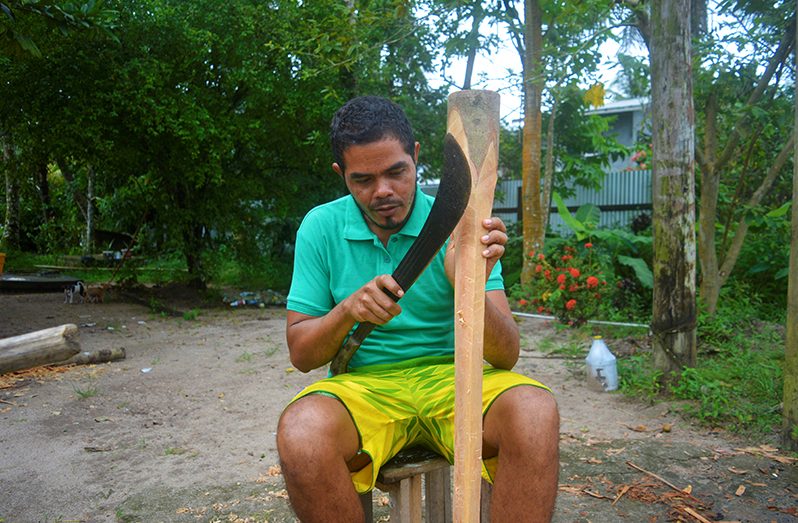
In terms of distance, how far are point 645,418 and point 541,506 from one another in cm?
283

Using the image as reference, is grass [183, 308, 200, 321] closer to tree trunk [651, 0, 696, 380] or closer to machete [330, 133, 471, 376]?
tree trunk [651, 0, 696, 380]

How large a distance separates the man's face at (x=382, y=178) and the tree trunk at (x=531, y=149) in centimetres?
605

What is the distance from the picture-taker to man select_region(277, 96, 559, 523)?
163 cm

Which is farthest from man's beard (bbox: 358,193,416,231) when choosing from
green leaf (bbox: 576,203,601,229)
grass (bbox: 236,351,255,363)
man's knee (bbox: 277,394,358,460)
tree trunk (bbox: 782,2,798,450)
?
green leaf (bbox: 576,203,601,229)

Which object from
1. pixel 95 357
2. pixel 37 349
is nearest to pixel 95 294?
pixel 95 357

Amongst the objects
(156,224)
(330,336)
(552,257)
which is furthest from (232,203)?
(330,336)

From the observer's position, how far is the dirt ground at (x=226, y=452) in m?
2.96

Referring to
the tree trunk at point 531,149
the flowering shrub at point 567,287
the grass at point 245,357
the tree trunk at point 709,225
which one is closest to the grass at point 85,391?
the grass at point 245,357

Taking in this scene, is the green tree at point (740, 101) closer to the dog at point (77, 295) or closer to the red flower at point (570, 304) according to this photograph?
the red flower at point (570, 304)

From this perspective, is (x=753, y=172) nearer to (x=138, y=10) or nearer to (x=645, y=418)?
(x=645, y=418)

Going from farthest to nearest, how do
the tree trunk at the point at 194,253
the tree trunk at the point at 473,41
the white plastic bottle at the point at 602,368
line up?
1. the tree trunk at the point at 194,253
2. the tree trunk at the point at 473,41
3. the white plastic bottle at the point at 602,368

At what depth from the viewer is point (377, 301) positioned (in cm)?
158

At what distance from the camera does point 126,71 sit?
7547mm

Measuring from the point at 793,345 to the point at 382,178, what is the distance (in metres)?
2.60
